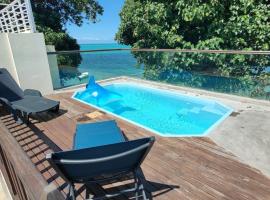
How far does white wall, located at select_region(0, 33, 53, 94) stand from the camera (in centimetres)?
582

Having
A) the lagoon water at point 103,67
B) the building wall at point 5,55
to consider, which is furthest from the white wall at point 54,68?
the building wall at point 5,55

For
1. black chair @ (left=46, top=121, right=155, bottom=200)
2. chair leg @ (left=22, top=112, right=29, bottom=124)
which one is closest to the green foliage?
chair leg @ (left=22, top=112, right=29, bottom=124)

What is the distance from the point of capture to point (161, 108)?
20.9 ft

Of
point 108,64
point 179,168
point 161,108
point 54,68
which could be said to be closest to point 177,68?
point 161,108

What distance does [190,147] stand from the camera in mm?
3455

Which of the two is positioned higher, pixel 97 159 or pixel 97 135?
pixel 97 159

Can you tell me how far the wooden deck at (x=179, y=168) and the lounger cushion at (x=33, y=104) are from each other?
1.05 feet

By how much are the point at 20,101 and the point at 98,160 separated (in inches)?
141

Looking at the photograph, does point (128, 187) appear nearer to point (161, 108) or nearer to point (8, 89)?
point (8, 89)

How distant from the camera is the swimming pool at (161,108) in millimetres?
5133

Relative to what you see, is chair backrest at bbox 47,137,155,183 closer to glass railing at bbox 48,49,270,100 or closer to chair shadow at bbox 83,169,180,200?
chair shadow at bbox 83,169,180,200

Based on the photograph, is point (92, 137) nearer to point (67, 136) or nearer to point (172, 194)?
point (67, 136)

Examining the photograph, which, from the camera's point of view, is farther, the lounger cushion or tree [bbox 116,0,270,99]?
tree [bbox 116,0,270,99]

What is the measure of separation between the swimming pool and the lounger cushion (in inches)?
47.3
